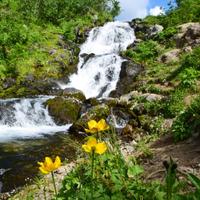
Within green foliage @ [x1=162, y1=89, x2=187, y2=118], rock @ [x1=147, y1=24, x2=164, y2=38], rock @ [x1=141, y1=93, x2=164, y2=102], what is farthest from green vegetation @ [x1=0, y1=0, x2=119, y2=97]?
green foliage @ [x1=162, y1=89, x2=187, y2=118]

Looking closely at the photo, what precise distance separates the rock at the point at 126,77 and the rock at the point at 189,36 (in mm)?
2601

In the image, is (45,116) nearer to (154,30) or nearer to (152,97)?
(152,97)

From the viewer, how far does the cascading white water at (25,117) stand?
16969 millimetres

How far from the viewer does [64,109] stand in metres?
17.8

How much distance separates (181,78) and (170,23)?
12189mm

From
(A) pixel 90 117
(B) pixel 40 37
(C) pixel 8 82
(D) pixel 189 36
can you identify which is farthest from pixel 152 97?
(B) pixel 40 37

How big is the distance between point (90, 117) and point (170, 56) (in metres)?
7.86

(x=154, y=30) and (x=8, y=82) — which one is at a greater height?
(x=154, y=30)

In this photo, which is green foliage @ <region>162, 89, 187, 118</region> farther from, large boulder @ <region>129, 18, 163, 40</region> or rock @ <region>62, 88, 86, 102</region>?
large boulder @ <region>129, 18, 163, 40</region>

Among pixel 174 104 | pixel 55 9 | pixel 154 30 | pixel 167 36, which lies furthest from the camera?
pixel 55 9

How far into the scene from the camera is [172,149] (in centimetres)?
689

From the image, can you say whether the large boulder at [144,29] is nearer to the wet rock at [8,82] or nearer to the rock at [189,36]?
the rock at [189,36]

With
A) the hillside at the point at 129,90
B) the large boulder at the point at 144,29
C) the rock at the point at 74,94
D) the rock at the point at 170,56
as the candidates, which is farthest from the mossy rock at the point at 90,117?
the large boulder at the point at 144,29

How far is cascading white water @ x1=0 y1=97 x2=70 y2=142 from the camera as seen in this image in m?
→ 17.0
